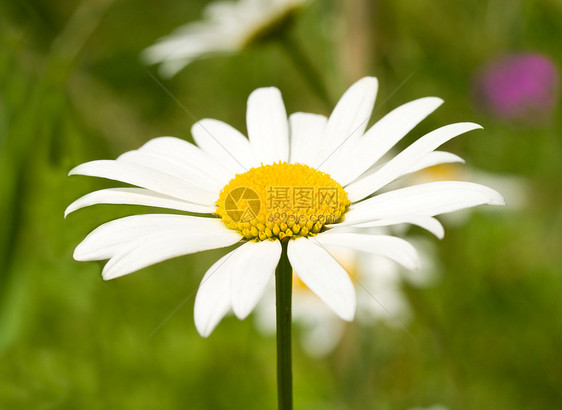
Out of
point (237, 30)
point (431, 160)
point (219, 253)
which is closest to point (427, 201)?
point (431, 160)

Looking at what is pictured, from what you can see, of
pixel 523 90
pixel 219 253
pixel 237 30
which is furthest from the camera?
pixel 523 90

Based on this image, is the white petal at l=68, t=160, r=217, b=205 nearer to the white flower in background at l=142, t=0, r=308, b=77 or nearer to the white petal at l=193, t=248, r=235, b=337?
the white petal at l=193, t=248, r=235, b=337

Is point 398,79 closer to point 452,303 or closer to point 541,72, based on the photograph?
point 452,303

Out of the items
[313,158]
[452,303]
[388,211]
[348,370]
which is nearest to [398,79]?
[452,303]

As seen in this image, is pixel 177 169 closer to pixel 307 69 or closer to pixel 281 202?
pixel 281 202

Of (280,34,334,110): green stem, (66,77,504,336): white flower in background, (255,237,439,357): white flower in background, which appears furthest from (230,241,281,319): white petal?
(255,237,439,357): white flower in background

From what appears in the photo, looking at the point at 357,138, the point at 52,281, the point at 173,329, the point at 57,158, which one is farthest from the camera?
the point at 173,329

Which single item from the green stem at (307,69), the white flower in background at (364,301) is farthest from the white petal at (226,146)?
the white flower in background at (364,301)
